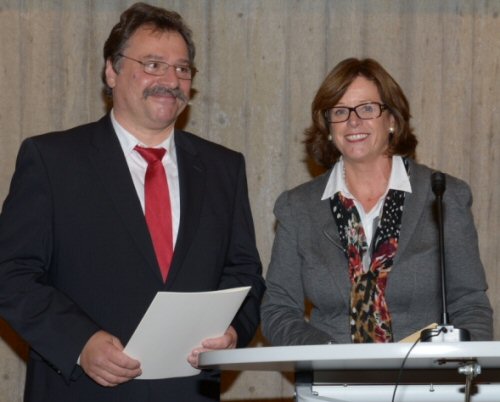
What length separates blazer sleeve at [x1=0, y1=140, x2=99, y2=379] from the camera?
2.96 meters

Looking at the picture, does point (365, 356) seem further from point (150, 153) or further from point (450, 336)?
point (150, 153)

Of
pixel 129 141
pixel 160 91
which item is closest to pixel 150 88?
pixel 160 91

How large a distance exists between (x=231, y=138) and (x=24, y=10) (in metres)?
1.10

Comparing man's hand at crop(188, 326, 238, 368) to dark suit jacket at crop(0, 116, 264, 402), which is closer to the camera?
man's hand at crop(188, 326, 238, 368)

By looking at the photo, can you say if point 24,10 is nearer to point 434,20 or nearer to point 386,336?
point 434,20

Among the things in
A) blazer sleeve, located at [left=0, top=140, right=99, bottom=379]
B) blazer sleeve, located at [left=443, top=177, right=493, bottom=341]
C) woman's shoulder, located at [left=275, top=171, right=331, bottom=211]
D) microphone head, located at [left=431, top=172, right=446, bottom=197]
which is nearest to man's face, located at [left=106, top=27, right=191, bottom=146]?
blazer sleeve, located at [left=0, top=140, right=99, bottom=379]

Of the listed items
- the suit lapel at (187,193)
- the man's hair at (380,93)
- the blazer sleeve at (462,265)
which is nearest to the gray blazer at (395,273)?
the blazer sleeve at (462,265)

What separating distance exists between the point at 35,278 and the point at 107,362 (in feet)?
1.22

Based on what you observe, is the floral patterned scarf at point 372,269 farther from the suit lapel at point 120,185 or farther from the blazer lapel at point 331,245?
the suit lapel at point 120,185

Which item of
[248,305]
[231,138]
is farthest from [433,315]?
[231,138]

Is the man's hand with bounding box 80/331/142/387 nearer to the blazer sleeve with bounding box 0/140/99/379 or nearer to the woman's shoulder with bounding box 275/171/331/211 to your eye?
the blazer sleeve with bounding box 0/140/99/379

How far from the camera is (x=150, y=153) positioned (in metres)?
3.32

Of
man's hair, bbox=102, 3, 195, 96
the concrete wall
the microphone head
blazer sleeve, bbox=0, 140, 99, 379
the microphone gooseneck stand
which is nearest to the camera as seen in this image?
the microphone gooseneck stand

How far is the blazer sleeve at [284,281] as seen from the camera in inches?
128
